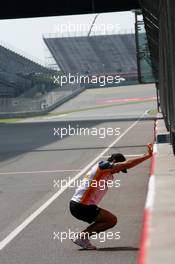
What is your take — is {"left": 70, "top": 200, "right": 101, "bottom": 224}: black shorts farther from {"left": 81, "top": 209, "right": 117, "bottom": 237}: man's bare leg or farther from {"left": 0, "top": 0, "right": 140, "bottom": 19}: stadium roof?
{"left": 0, "top": 0, "right": 140, "bottom": 19}: stadium roof

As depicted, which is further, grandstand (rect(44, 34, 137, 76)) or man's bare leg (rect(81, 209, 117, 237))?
grandstand (rect(44, 34, 137, 76))


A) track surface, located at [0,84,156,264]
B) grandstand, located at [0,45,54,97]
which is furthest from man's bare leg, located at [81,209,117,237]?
grandstand, located at [0,45,54,97]

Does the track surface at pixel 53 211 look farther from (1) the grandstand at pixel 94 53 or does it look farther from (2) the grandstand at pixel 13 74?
(1) the grandstand at pixel 94 53

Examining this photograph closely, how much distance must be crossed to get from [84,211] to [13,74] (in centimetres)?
11664

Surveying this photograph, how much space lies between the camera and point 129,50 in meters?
166

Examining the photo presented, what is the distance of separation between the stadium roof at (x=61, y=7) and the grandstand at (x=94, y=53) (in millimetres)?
111801

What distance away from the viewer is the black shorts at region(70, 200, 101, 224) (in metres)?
10.1

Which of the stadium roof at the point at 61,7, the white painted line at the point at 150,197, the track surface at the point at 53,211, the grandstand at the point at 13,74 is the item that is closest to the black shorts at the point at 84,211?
the track surface at the point at 53,211

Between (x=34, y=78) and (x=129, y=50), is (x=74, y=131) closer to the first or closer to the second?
(x=34, y=78)

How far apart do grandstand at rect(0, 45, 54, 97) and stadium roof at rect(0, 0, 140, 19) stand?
7337cm

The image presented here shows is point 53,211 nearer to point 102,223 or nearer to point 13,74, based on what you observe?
point 102,223

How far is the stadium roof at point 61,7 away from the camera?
135ft

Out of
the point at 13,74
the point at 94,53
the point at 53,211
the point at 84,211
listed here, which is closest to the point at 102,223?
the point at 84,211

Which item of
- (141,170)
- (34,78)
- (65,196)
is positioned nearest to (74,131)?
(141,170)
